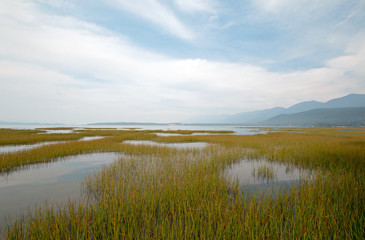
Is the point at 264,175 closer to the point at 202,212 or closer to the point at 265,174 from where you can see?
the point at 265,174

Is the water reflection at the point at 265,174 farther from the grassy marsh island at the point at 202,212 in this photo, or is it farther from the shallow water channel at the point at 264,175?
the grassy marsh island at the point at 202,212

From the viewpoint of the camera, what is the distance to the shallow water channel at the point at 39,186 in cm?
496

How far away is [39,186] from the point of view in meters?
6.41

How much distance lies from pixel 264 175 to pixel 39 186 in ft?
34.7

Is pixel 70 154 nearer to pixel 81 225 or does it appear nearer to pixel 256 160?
pixel 81 225

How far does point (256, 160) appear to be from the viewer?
10.4m

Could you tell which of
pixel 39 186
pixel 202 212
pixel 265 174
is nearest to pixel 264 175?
pixel 265 174

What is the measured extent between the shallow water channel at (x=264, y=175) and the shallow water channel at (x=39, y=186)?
6760mm

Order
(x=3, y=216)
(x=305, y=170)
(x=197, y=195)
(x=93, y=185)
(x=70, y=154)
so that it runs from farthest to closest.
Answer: (x=70, y=154), (x=305, y=170), (x=93, y=185), (x=197, y=195), (x=3, y=216)

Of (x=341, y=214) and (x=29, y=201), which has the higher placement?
(x=341, y=214)

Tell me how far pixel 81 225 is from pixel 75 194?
2.74m

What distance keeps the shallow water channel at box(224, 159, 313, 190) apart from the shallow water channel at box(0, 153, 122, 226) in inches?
266

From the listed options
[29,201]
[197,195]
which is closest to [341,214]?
[197,195]

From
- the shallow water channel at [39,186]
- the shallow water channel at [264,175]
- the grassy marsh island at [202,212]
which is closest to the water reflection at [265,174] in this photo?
the shallow water channel at [264,175]
